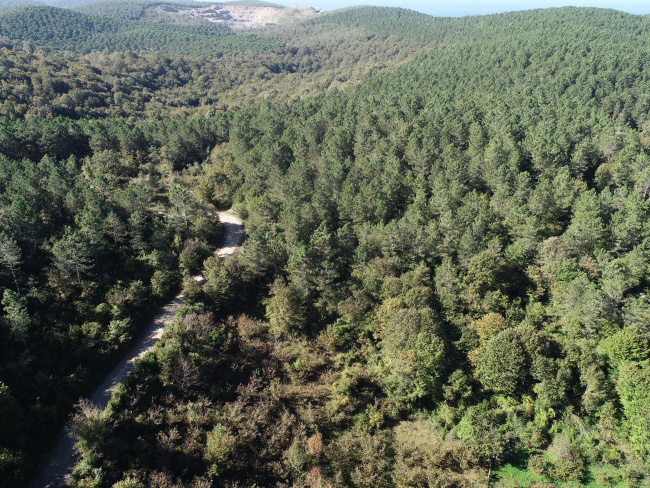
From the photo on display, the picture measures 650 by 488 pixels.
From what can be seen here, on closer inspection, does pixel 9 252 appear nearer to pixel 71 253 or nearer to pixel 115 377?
pixel 71 253

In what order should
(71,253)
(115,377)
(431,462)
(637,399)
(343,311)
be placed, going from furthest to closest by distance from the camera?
(343,311) → (71,253) → (115,377) → (431,462) → (637,399)

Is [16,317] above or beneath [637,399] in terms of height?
above

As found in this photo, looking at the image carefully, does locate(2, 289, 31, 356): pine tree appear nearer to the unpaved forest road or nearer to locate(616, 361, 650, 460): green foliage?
the unpaved forest road

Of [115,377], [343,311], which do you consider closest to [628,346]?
[343,311]

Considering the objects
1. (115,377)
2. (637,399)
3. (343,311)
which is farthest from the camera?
(343,311)

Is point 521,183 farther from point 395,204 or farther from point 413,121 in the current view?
point 413,121

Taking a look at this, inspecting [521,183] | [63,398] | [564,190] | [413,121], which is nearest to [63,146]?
[63,398]

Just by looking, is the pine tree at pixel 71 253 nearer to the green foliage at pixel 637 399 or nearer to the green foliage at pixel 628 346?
the green foliage at pixel 628 346

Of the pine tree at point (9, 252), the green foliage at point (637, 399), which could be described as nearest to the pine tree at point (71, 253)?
the pine tree at point (9, 252)
